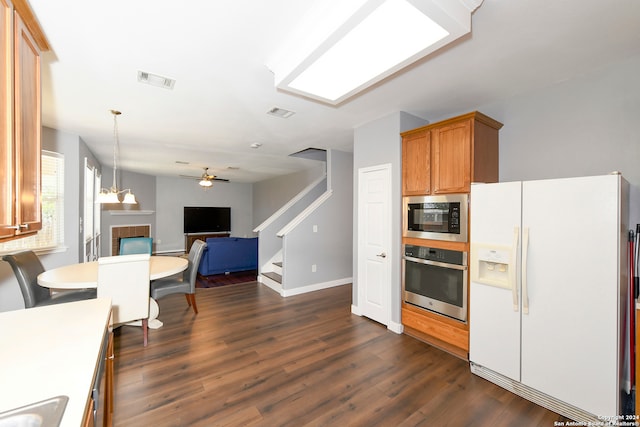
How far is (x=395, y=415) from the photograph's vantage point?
1899 millimetres

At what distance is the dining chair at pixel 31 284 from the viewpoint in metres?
2.51

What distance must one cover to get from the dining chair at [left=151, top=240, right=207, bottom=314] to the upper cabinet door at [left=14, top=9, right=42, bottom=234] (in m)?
Result: 2.00

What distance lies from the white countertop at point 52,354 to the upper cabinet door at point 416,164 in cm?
283

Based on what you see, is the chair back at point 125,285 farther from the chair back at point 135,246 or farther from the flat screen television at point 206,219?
the flat screen television at point 206,219

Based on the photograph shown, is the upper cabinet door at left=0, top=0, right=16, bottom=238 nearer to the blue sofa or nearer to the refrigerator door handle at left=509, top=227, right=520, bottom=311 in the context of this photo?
the refrigerator door handle at left=509, top=227, right=520, bottom=311

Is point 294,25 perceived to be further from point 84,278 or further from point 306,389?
point 84,278

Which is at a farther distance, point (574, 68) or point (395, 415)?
point (574, 68)

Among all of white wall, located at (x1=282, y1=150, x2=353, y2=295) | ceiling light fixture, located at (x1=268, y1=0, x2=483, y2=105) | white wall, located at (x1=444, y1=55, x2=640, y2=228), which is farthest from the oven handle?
white wall, located at (x1=282, y1=150, x2=353, y2=295)

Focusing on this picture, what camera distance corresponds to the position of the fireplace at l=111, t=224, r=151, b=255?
7414mm

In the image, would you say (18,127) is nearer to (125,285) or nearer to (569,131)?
(125,285)

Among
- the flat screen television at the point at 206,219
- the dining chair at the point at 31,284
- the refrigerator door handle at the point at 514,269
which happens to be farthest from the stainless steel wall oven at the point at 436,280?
the flat screen television at the point at 206,219

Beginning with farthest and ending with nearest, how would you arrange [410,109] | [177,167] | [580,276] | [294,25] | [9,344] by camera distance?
[177,167] → [410,109] → [580,276] → [294,25] → [9,344]

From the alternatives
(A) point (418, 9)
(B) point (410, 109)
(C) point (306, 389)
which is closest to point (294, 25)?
(A) point (418, 9)

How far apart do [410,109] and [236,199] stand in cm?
825
